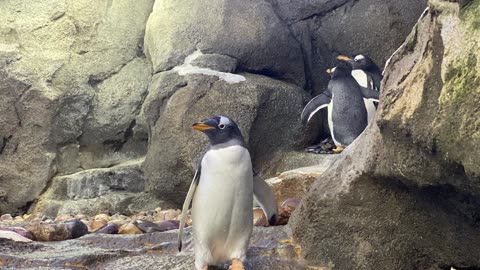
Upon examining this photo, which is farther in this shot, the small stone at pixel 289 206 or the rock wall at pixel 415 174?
the small stone at pixel 289 206

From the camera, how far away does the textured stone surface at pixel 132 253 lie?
290cm

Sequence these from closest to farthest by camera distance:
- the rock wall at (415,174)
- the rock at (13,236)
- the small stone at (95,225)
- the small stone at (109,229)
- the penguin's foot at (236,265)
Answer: the rock wall at (415,174) < the penguin's foot at (236,265) < the rock at (13,236) < the small stone at (109,229) < the small stone at (95,225)

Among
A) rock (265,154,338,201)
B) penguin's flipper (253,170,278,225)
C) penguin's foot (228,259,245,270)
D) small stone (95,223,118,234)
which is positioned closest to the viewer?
penguin's foot (228,259,245,270)

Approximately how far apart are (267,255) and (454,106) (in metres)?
1.18

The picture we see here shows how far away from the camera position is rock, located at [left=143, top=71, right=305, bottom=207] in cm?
633

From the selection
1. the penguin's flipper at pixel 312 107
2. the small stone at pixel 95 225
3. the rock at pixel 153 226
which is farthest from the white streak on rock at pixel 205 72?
the rock at pixel 153 226

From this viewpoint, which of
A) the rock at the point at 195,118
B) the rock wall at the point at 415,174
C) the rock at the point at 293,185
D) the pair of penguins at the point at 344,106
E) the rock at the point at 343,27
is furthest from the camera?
the rock at the point at 343,27

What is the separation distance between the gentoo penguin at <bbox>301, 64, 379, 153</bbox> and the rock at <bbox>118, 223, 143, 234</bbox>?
→ 3.25 m

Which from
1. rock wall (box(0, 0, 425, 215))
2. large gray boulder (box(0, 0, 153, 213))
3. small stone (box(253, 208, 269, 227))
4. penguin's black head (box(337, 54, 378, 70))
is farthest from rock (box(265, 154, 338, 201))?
large gray boulder (box(0, 0, 153, 213))

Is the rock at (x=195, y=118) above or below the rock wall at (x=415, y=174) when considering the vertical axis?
below

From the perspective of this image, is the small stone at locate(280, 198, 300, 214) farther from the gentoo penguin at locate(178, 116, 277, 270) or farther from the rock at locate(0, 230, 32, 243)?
the rock at locate(0, 230, 32, 243)

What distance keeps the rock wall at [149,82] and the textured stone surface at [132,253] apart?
9.77 ft

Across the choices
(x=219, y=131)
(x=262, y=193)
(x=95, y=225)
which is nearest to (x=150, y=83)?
(x=95, y=225)

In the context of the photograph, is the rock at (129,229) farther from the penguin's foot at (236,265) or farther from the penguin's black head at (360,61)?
the penguin's black head at (360,61)
